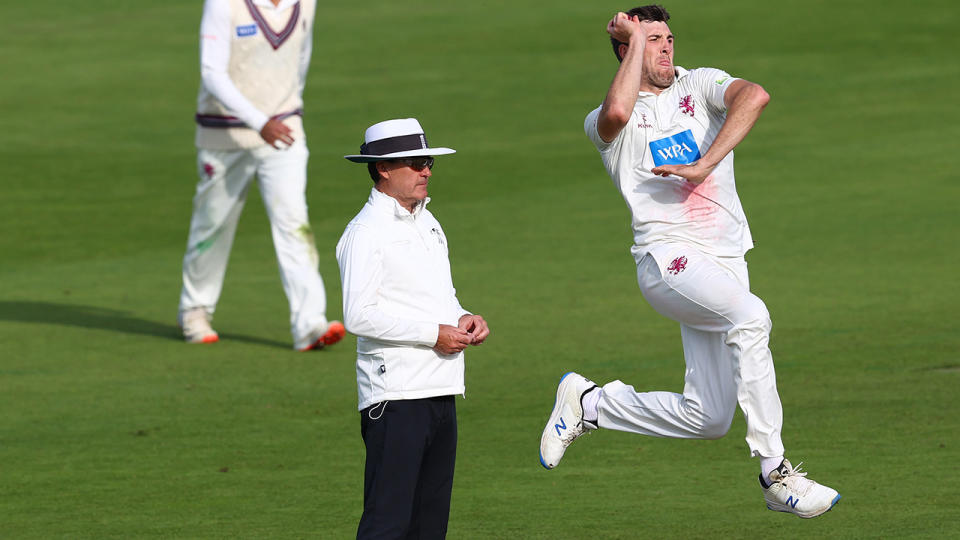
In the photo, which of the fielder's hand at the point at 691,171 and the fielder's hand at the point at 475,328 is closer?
the fielder's hand at the point at 475,328

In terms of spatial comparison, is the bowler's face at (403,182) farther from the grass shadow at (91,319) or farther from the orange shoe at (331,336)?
the grass shadow at (91,319)

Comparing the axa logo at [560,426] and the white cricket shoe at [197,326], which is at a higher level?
the axa logo at [560,426]

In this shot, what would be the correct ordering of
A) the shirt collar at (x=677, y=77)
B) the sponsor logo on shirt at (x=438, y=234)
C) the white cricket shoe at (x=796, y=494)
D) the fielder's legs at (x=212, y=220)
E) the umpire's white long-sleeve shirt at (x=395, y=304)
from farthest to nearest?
the fielder's legs at (x=212, y=220) < the shirt collar at (x=677, y=77) < the white cricket shoe at (x=796, y=494) < the sponsor logo on shirt at (x=438, y=234) < the umpire's white long-sleeve shirt at (x=395, y=304)

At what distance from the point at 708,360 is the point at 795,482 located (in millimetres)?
970

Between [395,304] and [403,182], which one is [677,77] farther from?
[395,304]

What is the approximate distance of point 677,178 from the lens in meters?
7.94

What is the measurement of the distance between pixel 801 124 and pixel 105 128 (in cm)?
1021

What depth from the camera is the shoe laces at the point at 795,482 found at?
7.16m

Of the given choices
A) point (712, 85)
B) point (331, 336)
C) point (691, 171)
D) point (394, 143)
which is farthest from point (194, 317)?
point (394, 143)

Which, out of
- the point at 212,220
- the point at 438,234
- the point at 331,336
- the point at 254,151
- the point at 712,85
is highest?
the point at 712,85

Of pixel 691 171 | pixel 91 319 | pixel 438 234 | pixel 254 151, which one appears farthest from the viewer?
pixel 91 319

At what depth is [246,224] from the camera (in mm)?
18375

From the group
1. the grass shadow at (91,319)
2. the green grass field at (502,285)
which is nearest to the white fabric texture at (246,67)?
the grass shadow at (91,319)

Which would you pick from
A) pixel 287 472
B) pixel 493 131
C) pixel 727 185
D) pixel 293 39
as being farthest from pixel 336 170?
pixel 727 185
